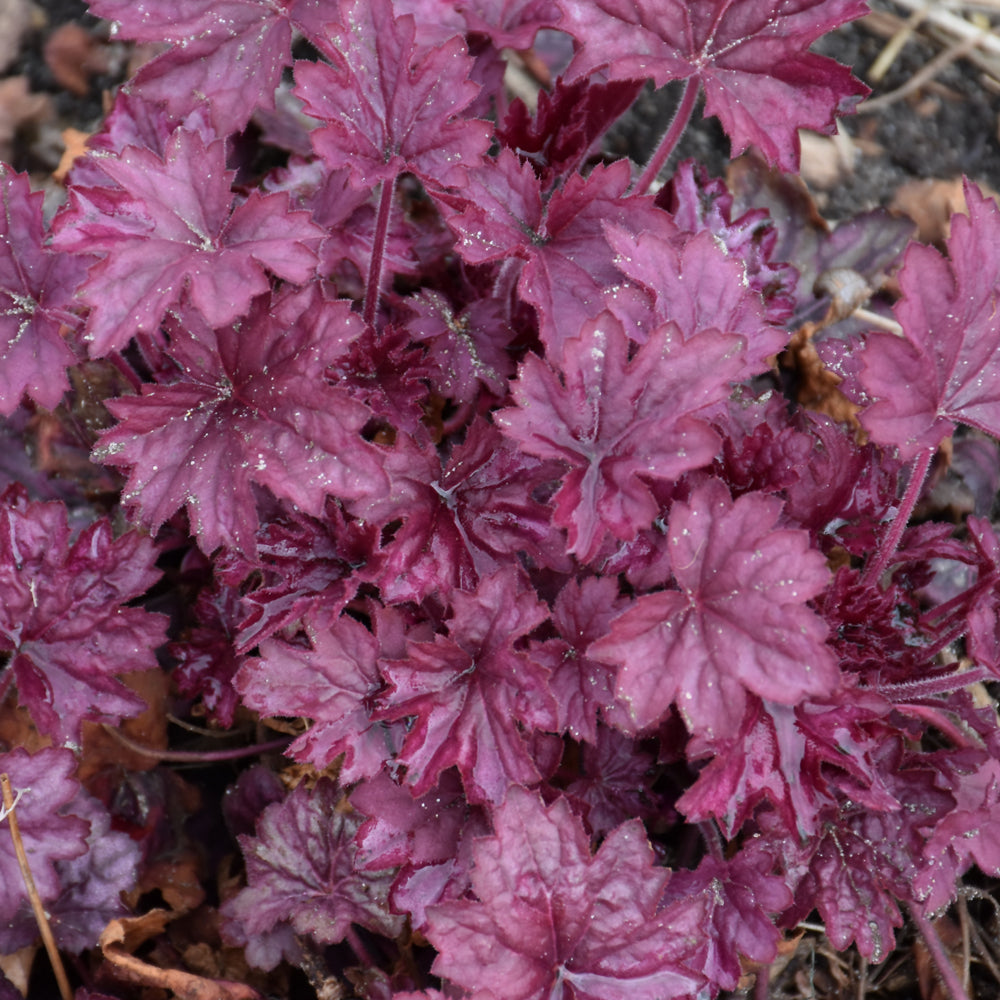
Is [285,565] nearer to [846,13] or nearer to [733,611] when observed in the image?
[733,611]

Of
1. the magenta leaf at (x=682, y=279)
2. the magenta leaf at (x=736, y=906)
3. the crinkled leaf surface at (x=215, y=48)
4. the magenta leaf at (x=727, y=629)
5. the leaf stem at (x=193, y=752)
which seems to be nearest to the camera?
the magenta leaf at (x=727, y=629)

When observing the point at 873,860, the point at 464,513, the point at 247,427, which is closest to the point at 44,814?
the point at 247,427

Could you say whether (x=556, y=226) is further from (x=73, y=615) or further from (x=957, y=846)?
(x=957, y=846)

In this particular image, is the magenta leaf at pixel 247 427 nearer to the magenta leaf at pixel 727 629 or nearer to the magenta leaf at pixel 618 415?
the magenta leaf at pixel 618 415

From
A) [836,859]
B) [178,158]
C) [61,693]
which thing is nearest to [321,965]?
[61,693]

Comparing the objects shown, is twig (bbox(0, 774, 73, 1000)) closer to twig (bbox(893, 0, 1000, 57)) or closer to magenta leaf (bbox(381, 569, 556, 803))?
Result: magenta leaf (bbox(381, 569, 556, 803))

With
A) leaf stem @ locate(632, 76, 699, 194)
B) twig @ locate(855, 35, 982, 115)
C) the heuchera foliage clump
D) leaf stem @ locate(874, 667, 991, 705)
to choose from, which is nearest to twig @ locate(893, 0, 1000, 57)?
twig @ locate(855, 35, 982, 115)

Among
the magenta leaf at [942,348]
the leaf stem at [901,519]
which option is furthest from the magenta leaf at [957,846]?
the magenta leaf at [942,348]

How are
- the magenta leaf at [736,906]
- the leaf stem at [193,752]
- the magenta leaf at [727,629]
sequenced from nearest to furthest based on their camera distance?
the magenta leaf at [727,629]
the magenta leaf at [736,906]
the leaf stem at [193,752]

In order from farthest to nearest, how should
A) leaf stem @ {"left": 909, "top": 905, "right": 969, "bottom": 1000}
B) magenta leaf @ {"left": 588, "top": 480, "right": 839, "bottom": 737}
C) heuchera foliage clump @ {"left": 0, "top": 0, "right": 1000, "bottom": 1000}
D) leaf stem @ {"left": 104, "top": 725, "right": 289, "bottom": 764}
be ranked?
leaf stem @ {"left": 104, "top": 725, "right": 289, "bottom": 764} → leaf stem @ {"left": 909, "top": 905, "right": 969, "bottom": 1000} → heuchera foliage clump @ {"left": 0, "top": 0, "right": 1000, "bottom": 1000} → magenta leaf @ {"left": 588, "top": 480, "right": 839, "bottom": 737}
